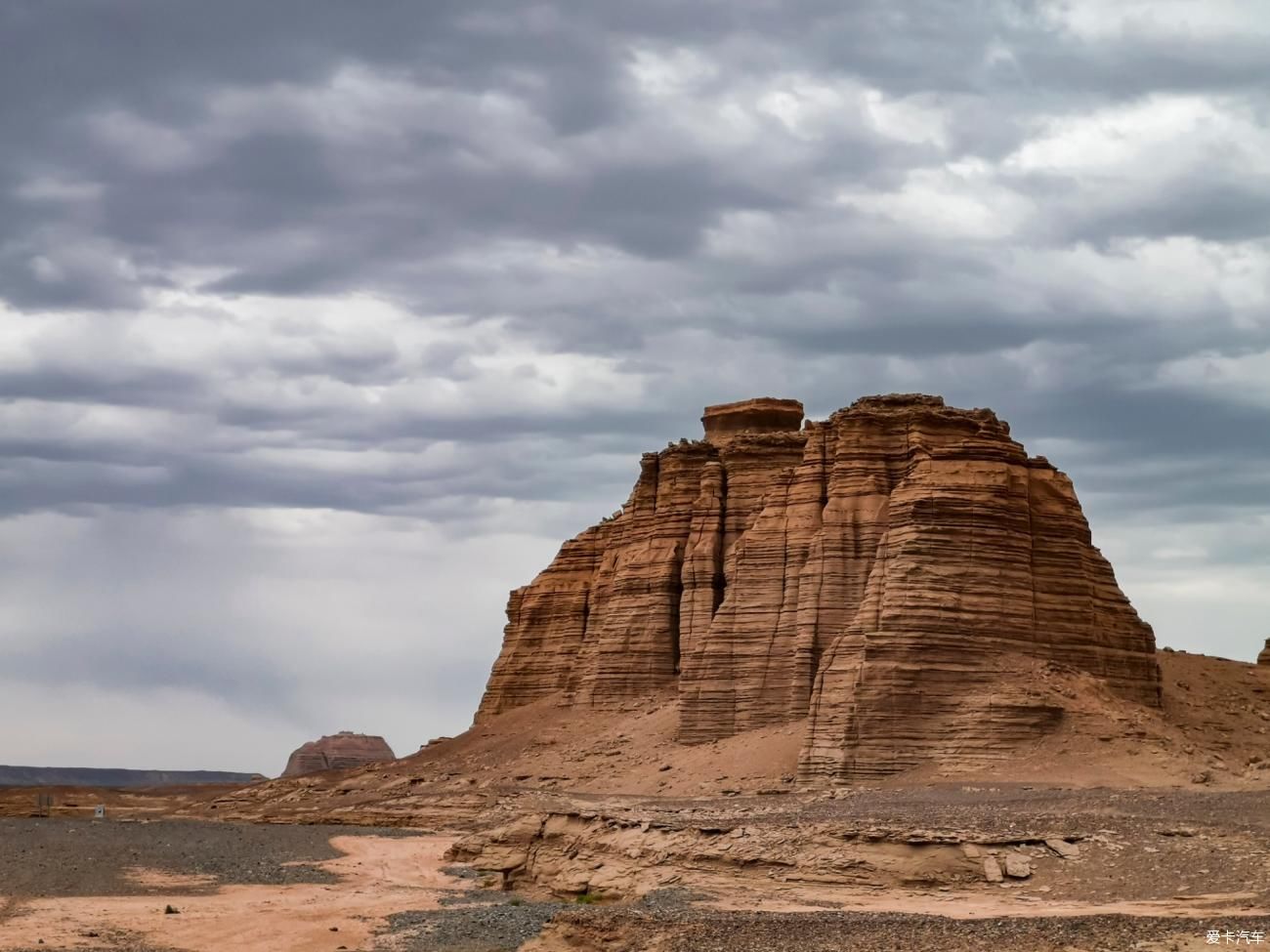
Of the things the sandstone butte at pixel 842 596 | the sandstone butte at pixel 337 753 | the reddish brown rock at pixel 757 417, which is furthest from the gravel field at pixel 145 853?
the sandstone butte at pixel 337 753

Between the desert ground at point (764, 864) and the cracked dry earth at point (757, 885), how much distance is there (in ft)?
0.30

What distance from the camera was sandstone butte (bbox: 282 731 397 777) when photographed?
502 feet

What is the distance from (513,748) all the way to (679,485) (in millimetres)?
15227

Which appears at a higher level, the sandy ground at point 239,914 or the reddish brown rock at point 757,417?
the reddish brown rock at point 757,417

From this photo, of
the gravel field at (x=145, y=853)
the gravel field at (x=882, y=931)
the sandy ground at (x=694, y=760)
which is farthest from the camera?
the sandy ground at (x=694, y=760)

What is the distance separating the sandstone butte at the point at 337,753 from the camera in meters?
153

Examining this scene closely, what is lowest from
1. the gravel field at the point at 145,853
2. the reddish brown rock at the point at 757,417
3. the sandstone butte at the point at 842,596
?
the gravel field at the point at 145,853

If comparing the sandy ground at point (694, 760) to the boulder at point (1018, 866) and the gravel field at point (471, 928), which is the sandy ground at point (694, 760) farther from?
the gravel field at point (471, 928)

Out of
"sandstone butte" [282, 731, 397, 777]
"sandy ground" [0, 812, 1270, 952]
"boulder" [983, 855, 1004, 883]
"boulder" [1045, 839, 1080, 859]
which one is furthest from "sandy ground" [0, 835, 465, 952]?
"sandstone butte" [282, 731, 397, 777]

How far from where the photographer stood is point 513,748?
82.6 meters

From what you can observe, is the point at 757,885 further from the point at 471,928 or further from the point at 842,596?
the point at 842,596

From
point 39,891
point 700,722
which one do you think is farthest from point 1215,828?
point 700,722

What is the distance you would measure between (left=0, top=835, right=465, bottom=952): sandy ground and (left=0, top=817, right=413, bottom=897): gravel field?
1202mm

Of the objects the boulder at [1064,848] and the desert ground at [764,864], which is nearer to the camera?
the desert ground at [764,864]
